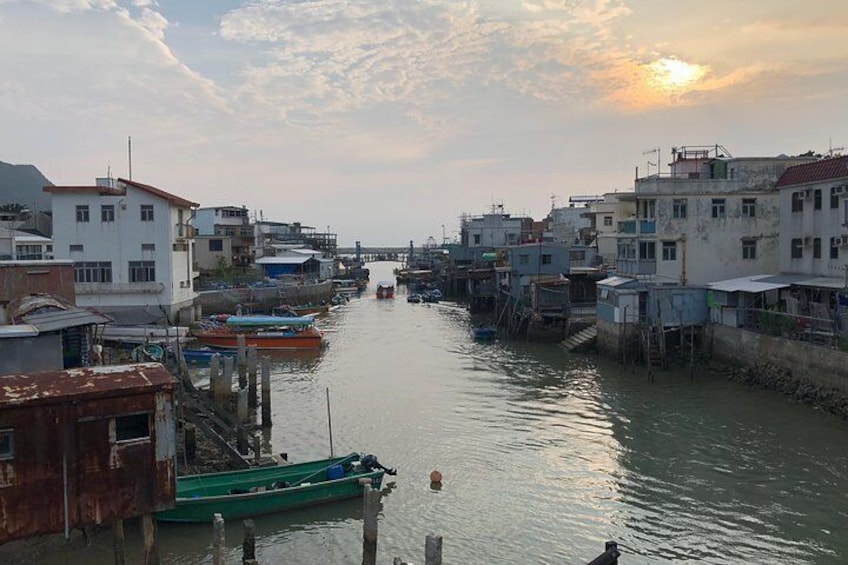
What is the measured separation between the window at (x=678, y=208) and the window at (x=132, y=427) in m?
34.2

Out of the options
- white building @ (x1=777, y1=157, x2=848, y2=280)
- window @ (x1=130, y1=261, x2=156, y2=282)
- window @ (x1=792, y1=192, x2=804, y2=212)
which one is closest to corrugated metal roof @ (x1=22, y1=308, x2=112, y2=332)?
window @ (x1=130, y1=261, x2=156, y2=282)

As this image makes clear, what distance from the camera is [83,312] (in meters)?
20.3

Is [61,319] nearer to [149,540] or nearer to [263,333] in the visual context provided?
[149,540]

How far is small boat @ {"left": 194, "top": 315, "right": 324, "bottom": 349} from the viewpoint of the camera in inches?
1766

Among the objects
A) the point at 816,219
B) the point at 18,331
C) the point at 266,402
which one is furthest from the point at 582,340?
the point at 18,331

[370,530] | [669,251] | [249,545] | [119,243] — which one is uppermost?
[119,243]

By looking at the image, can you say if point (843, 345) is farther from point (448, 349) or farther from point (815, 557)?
point (448, 349)

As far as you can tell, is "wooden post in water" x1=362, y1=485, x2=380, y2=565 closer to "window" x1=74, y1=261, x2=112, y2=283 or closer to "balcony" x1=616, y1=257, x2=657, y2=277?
"balcony" x1=616, y1=257, x2=657, y2=277

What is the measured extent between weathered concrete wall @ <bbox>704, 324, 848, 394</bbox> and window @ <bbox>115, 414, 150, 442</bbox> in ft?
A: 80.6

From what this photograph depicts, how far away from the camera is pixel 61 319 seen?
1900cm

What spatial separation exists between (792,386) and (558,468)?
1311cm

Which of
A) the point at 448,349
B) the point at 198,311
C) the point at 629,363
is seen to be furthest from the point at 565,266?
the point at 198,311

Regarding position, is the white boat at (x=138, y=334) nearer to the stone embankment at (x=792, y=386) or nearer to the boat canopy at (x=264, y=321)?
the boat canopy at (x=264, y=321)

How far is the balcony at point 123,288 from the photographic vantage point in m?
44.5
